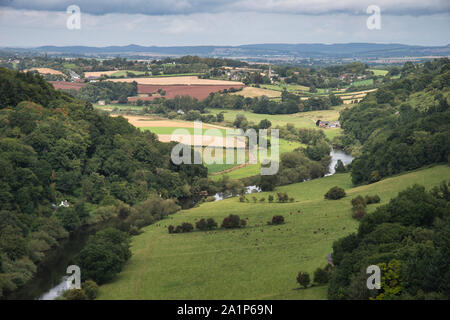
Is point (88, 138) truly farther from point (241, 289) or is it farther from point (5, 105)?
point (241, 289)

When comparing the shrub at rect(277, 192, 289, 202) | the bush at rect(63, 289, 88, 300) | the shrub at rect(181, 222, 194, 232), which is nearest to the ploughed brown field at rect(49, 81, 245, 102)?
the shrub at rect(277, 192, 289, 202)

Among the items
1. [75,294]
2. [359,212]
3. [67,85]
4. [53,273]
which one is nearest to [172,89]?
[67,85]

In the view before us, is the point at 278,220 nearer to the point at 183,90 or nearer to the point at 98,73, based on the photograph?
the point at 183,90

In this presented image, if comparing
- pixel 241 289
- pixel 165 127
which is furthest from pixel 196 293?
pixel 165 127

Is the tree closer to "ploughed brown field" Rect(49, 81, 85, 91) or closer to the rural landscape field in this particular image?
the rural landscape field

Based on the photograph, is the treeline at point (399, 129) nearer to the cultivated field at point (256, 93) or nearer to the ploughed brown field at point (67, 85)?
the cultivated field at point (256, 93)

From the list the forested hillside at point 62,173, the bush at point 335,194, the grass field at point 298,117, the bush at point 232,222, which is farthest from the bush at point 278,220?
the grass field at point 298,117
